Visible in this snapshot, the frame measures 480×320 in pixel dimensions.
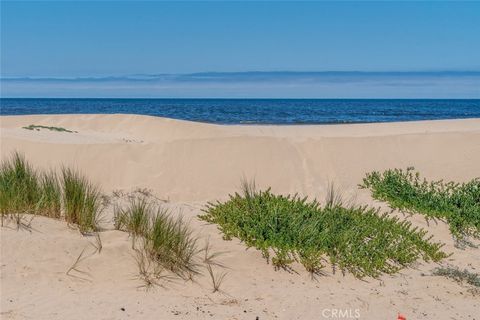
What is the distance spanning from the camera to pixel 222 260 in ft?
19.2

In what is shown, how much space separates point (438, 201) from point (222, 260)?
420 centimetres

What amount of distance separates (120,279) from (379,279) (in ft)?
9.59

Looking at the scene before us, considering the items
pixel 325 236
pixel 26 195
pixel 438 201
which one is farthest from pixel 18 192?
pixel 438 201

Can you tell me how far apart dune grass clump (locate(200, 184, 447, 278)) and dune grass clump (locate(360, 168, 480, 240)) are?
54 cm

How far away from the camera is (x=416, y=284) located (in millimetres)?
5590

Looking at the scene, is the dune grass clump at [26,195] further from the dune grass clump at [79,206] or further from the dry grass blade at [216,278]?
the dry grass blade at [216,278]

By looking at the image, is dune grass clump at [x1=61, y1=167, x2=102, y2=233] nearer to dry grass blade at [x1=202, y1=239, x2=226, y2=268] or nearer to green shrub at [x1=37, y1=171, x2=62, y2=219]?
green shrub at [x1=37, y1=171, x2=62, y2=219]

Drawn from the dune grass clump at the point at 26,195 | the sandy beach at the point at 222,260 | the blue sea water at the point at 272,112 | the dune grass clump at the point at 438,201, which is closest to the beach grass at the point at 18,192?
the dune grass clump at the point at 26,195

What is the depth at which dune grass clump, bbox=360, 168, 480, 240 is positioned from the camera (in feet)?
24.6

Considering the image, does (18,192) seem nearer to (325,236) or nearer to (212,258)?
(212,258)

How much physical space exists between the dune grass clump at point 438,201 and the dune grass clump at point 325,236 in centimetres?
54

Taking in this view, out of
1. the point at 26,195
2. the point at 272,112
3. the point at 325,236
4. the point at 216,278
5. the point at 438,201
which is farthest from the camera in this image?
the point at 272,112

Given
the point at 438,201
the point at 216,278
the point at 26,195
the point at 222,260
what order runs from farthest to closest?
the point at 438,201
the point at 26,195
the point at 222,260
the point at 216,278

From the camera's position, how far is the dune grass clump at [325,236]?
582 cm
